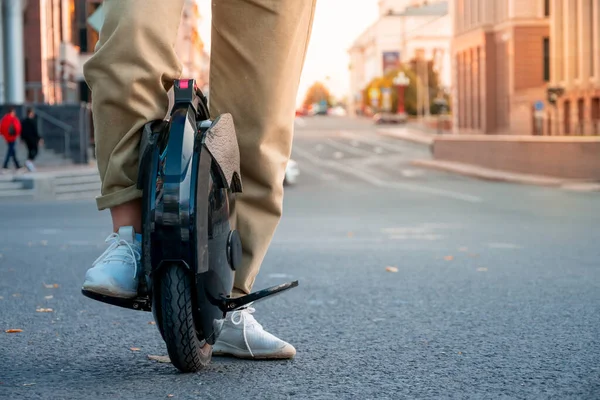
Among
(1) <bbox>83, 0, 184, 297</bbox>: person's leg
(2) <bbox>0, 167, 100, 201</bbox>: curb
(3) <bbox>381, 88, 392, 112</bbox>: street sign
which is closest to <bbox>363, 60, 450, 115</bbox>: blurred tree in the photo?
(3) <bbox>381, 88, 392, 112</bbox>: street sign

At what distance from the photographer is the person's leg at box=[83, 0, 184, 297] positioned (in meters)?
2.54

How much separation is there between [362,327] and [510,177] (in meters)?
29.1

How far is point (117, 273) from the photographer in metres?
2.47

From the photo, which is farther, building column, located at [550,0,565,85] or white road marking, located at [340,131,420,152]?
white road marking, located at [340,131,420,152]

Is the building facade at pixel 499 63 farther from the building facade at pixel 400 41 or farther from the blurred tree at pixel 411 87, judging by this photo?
the building facade at pixel 400 41

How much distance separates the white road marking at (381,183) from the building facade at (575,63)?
40.4ft

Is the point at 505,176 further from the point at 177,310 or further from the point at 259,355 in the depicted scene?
the point at 177,310

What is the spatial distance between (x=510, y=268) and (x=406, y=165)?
42.9 meters

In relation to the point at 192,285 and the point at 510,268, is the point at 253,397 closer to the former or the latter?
the point at 192,285

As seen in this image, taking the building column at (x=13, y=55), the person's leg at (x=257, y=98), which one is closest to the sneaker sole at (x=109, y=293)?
the person's leg at (x=257, y=98)

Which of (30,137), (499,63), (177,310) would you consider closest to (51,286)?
(177,310)

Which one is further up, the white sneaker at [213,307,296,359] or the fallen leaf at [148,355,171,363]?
the white sneaker at [213,307,296,359]

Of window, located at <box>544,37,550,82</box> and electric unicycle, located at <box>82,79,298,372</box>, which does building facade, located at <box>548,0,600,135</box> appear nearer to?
window, located at <box>544,37,550,82</box>

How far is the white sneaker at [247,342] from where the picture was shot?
9.70ft
